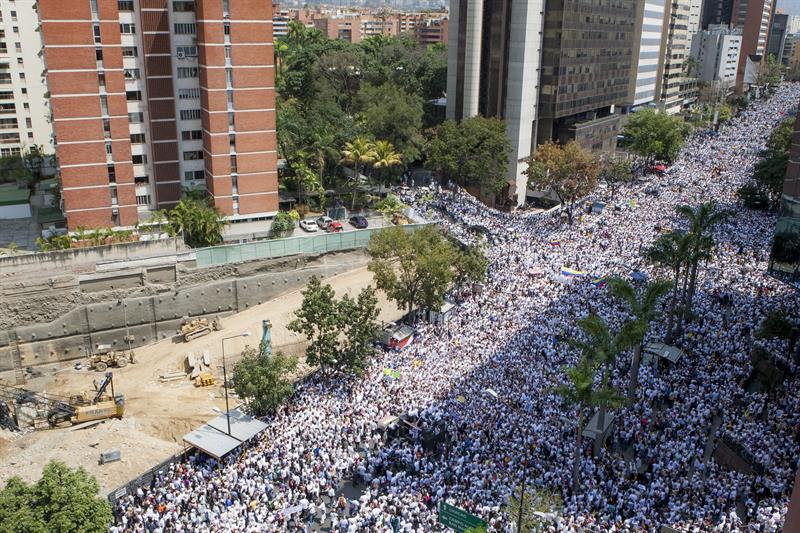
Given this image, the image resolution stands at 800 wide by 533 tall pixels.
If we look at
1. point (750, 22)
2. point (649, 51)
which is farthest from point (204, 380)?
point (750, 22)

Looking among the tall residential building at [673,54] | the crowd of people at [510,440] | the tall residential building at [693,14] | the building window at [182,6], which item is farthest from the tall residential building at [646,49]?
the building window at [182,6]

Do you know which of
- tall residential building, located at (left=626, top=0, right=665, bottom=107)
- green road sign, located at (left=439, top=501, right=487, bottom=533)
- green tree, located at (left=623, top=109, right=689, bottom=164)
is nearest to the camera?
green road sign, located at (left=439, top=501, right=487, bottom=533)

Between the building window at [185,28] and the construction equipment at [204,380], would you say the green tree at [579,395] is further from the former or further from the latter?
the building window at [185,28]

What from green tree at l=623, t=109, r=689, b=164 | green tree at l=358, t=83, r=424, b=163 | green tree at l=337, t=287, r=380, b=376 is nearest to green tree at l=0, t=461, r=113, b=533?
green tree at l=337, t=287, r=380, b=376

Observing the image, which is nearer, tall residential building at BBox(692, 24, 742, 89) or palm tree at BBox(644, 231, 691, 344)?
palm tree at BBox(644, 231, 691, 344)

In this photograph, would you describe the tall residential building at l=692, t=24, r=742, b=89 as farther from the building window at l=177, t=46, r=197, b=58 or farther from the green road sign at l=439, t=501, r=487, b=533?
the green road sign at l=439, t=501, r=487, b=533

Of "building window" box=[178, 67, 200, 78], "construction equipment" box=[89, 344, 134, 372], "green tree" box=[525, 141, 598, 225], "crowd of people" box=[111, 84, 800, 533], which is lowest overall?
"construction equipment" box=[89, 344, 134, 372]

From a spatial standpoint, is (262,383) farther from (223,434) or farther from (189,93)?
(189,93)
